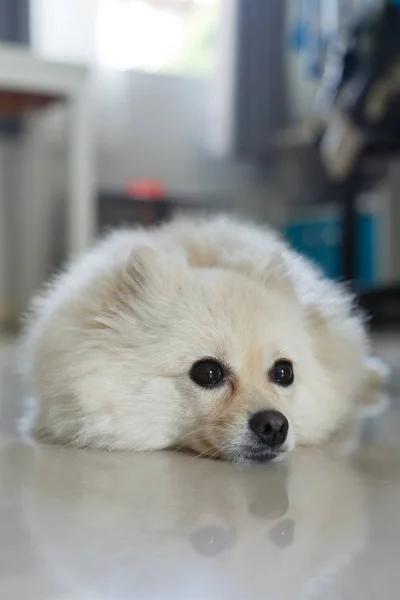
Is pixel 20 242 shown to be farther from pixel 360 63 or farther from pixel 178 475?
pixel 178 475

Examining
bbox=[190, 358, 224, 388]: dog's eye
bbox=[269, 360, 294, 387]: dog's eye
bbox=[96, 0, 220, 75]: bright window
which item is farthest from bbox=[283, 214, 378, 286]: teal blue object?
bbox=[190, 358, 224, 388]: dog's eye

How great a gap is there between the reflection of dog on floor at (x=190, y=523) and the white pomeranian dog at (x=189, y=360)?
75mm

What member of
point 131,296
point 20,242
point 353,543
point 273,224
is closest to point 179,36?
point 273,224

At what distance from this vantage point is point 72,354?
6.21 feet

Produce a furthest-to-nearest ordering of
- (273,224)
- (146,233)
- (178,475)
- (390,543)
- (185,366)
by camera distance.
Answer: (273,224) → (146,233) → (185,366) → (178,475) → (390,543)

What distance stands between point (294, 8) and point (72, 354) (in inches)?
206

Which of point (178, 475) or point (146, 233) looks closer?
point (178, 475)

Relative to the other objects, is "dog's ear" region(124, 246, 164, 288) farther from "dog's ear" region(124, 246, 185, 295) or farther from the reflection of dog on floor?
the reflection of dog on floor

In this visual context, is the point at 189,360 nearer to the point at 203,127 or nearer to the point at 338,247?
the point at 338,247

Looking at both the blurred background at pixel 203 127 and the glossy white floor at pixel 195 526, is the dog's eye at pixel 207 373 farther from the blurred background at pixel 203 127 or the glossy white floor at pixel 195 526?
the blurred background at pixel 203 127

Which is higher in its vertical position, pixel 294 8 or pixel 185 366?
pixel 294 8

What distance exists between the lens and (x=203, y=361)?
1816 millimetres

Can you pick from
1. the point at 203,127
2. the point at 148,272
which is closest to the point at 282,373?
the point at 148,272

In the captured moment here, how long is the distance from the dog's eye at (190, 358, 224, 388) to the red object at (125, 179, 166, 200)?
4.03m
